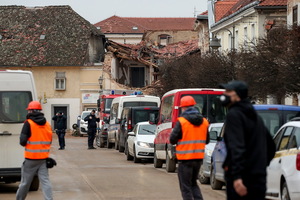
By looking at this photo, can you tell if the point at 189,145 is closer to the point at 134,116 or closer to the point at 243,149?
the point at 243,149

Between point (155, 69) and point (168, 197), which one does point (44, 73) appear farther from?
point (168, 197)

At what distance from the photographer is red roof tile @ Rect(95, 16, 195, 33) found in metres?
115

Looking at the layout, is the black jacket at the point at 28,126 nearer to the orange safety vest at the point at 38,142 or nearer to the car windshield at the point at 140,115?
the orange safety vest at the point at 38,142

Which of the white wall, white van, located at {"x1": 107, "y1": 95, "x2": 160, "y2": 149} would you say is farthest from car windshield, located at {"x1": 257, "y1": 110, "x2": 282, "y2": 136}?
the white wall

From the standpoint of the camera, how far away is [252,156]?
7609 mm

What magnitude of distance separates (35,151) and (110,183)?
6499 millimetres

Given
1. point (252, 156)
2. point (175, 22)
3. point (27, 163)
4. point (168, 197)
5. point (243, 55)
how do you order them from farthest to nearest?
point (175, 22), point (243, 55), point (168, 197), point (27, 163), point (252, 156)

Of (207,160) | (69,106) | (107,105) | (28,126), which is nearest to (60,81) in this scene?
(69,106)

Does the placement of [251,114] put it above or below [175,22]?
below

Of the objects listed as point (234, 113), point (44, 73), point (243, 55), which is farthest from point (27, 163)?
point (44, 73)

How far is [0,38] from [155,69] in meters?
15.2

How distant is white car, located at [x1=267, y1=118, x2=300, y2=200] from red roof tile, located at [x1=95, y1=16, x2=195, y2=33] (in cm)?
10131

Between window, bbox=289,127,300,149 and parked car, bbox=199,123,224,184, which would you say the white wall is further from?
window, bbox=289,127,300,149

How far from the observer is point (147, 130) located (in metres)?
28.6
